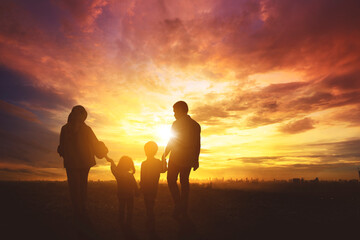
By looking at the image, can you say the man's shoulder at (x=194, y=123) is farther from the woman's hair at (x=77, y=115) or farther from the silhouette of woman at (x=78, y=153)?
the woman's hair at (x=77, y=115)

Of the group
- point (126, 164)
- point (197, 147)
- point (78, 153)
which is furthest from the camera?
point (126, 164)

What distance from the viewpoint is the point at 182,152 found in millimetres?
7137

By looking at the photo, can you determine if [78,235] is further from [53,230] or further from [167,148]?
[167,148]

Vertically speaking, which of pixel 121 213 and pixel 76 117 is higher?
pixel 76 117

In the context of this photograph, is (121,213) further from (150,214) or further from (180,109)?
(180,109)

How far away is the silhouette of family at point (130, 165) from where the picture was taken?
6602 mm

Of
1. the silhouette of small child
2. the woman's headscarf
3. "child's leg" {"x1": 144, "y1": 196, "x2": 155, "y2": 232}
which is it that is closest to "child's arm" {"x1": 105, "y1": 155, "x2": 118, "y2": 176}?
the silhouette of small child

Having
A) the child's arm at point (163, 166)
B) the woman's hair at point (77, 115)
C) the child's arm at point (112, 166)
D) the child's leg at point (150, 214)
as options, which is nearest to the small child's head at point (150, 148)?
the child's arm at point (163, 166)

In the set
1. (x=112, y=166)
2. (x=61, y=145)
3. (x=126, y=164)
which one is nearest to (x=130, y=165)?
(x=126, y=164)

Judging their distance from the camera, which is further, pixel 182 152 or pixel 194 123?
pixel 194 123

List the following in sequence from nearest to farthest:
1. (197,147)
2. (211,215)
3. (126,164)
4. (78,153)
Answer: (78,153) → (197,147) → (126,164) → (211,215)

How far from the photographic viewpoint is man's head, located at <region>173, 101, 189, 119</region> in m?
7.52

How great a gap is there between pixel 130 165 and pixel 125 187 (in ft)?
2.32

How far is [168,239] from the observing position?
610 cm
